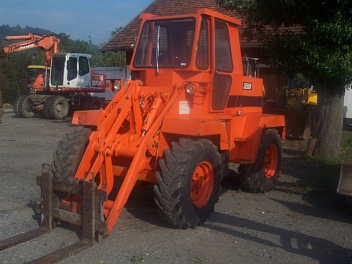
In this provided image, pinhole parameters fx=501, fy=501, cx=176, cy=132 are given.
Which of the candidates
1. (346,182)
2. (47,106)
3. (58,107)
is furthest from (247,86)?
(47,106)

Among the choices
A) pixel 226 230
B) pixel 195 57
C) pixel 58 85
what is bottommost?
pixel 226 230

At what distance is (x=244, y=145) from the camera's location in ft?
25.9

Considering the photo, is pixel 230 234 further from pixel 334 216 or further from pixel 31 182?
pixel 31 182

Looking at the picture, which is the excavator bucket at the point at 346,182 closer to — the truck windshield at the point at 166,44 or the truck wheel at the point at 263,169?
the truck wheel at the point at 263,169

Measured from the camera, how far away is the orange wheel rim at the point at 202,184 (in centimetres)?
657

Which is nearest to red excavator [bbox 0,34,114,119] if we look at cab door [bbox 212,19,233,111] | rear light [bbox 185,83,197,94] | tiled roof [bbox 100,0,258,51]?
tiled roof [bbox 100,0,258,51]

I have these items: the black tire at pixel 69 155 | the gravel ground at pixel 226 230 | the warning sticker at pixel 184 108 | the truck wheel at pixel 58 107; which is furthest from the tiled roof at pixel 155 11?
the black tire at pixel 69 155

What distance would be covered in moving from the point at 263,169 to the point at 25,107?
55.6 feet

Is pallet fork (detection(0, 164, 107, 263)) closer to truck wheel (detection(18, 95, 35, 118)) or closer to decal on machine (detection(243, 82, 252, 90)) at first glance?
decal on machine (detection(243, 82, 252, 90))

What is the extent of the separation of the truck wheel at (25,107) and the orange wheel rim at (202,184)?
18.0 meters

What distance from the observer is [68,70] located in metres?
23.4

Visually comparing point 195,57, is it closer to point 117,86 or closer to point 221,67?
point 221,67

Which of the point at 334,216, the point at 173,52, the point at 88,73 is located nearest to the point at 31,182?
the point at 173,52

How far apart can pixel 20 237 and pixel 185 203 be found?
6.49 ft
